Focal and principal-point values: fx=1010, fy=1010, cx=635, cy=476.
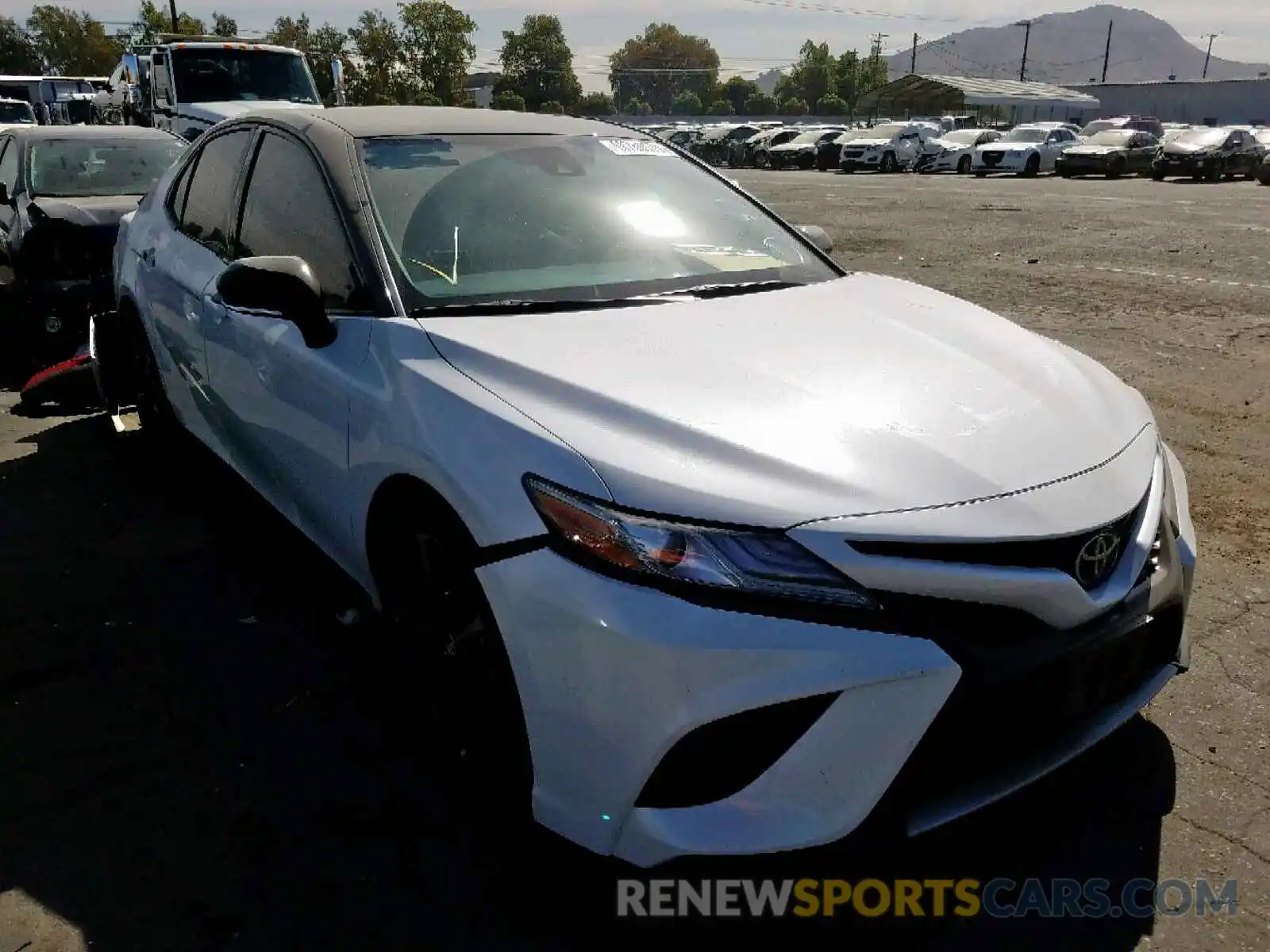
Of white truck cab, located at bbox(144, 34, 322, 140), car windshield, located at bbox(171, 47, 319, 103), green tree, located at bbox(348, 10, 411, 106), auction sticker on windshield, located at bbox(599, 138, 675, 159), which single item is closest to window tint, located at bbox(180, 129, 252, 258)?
auction sticker on windshield, located at bbox(599, 138, 675, 159)

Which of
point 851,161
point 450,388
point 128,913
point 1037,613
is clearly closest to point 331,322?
point 450,388

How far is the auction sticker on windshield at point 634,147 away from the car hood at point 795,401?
0.98 meters

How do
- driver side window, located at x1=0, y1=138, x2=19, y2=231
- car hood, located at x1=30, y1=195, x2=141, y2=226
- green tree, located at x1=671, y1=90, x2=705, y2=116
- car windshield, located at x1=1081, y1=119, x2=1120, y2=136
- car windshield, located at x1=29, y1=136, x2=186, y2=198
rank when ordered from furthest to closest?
green tree, located at x1=671, y1=90, x2=705, y2=116 < car windshield, located at x1=1081, y1=119, x2=1120, y2=136 < car windshield, located at x1=29, y1=136, x2=186, y2=198 < driver side window, located at x1=0, y1=138, x2=19, y2=231 < car hood, located at x1=30, y1=195, x2=141, y2=226

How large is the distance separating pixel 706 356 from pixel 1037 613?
955 mm

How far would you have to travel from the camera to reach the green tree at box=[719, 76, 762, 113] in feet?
426

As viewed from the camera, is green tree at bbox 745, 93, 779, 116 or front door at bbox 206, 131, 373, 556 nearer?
front door at bbox 206, 131, 373, 556

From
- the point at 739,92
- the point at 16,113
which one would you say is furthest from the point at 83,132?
the point at 739,92

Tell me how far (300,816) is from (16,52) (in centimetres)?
8819

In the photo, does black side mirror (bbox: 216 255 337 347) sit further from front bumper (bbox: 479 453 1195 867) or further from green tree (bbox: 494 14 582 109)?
green tree (bbox: 494 14 582 109)

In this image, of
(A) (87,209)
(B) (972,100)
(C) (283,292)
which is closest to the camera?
(C) (283,292)

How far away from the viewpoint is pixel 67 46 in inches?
2923

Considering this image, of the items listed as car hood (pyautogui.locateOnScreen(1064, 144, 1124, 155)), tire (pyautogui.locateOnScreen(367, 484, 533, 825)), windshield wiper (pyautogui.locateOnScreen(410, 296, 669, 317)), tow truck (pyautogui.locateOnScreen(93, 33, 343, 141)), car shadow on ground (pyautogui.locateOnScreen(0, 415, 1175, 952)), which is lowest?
car shadow on ground (pyautogui.locateOnScreen(0, 415, 1175, 952))

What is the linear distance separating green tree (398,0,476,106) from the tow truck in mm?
59929

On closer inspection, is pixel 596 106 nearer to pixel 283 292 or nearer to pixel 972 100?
pixel 972 100
